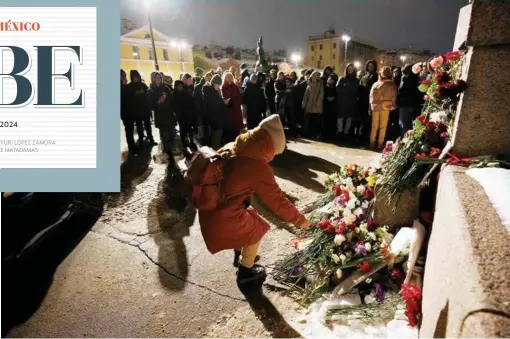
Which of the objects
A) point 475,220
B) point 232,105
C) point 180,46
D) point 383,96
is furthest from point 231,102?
point 180,46

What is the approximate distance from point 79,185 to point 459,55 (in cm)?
518

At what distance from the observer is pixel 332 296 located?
266 cm

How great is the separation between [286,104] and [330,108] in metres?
1.28

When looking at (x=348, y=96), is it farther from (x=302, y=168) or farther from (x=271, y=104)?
(x=302, y=168)

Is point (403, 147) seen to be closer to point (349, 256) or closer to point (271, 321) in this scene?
point (349, 256)

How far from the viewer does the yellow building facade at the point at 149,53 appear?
110 ft

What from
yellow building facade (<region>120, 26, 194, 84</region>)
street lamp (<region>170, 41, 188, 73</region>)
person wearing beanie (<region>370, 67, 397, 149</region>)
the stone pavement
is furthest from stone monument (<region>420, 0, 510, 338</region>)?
street lamp (<region>170, 41, 188, 73</region>)

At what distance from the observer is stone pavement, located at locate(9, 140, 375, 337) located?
103 inches

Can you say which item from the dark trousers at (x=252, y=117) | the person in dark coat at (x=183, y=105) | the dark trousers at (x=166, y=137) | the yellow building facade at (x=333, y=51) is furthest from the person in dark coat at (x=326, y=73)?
the yellow building facade at (x=333, y=51)

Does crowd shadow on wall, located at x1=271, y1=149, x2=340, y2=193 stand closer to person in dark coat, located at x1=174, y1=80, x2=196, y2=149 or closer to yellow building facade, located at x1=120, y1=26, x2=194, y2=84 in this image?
person in dark coat, located at x1=174, y1=80, x2=196, y2=149

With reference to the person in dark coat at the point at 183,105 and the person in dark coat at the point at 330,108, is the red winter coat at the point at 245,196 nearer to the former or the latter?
the person in dark coat at the point at 183,105

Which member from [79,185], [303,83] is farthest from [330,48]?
[79,185]

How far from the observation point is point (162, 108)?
6926 millimetres

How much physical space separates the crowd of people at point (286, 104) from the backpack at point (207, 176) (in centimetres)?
453
